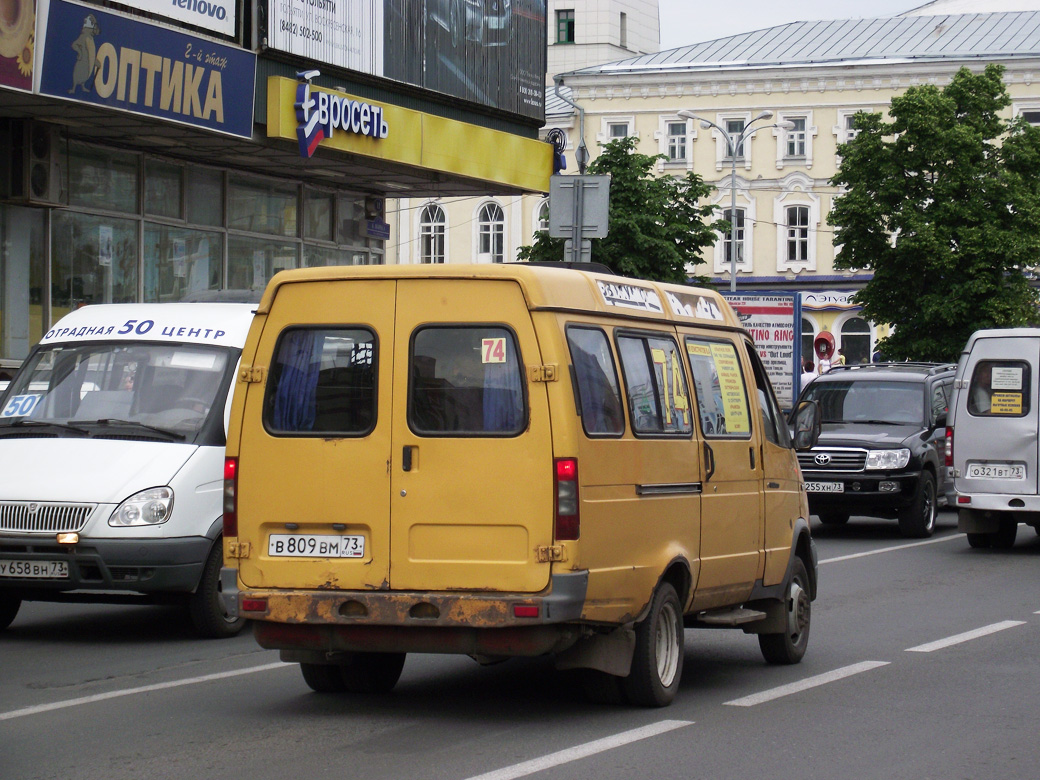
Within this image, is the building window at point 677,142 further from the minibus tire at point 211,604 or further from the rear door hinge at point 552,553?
the rear door hinge at point 552,553

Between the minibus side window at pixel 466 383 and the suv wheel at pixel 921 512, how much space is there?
12.6 metres

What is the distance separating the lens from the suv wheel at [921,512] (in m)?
19.2

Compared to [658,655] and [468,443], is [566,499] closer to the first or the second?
[468,443]

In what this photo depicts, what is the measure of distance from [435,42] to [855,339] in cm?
4096

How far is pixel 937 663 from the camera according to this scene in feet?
32.2

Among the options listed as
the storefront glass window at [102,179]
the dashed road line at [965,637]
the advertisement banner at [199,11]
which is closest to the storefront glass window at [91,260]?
the storefront glass window at [102,179]

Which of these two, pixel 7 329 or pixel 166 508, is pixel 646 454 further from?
pixel 7 329

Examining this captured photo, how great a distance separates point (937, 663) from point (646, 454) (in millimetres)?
3010

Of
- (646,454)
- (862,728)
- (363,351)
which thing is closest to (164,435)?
(363,351)

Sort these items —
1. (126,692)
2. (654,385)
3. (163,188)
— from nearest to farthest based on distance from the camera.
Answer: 1. (654,385)
2. (126,692)
3. (163,188)

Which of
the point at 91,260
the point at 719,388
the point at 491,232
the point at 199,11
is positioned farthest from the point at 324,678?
the point at 491,232

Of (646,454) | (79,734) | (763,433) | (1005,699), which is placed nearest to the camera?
(79,734)

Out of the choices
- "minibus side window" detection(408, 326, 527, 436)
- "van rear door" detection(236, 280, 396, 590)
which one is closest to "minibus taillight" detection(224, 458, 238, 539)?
"van rear door" detection(236, 280, 396, 590)

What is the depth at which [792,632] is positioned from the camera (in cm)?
970
